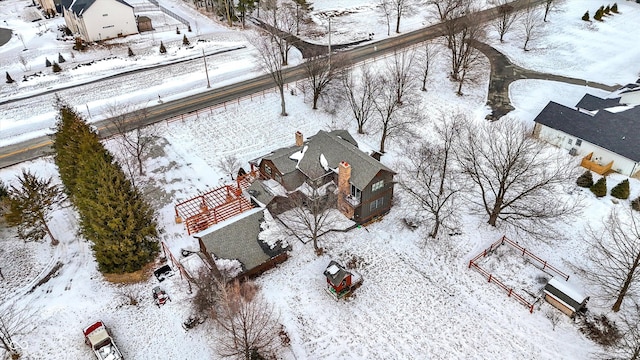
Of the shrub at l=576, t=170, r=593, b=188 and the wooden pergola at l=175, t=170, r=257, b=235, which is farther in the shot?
the shrub at l=576, t=170, r=593, b=188

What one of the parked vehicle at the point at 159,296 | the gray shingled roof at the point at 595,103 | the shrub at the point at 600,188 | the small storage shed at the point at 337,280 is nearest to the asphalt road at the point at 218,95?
the gray shingled roof at the point at 595,103

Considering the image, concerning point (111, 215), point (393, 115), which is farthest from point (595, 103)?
point (111, 215)

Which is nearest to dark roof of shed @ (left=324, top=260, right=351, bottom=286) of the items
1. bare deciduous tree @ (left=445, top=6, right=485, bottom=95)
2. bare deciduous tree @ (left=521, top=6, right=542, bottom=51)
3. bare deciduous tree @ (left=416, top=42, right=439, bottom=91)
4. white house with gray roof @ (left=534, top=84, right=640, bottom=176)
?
white house with gray roof @ (left=534, top=84, right=640, bottom=176)

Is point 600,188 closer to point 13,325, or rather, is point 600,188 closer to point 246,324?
point 246,324

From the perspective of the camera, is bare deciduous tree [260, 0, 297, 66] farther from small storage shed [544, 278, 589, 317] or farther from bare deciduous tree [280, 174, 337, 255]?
small storage shed [544, 278, 589, 317]

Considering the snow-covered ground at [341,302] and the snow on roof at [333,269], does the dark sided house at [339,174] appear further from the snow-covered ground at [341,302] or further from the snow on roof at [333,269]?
the snow on roof at [333,269]

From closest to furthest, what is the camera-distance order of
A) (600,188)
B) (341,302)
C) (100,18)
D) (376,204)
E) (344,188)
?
(341,302), (344,188), (376,204), (600,188), (100,18)
